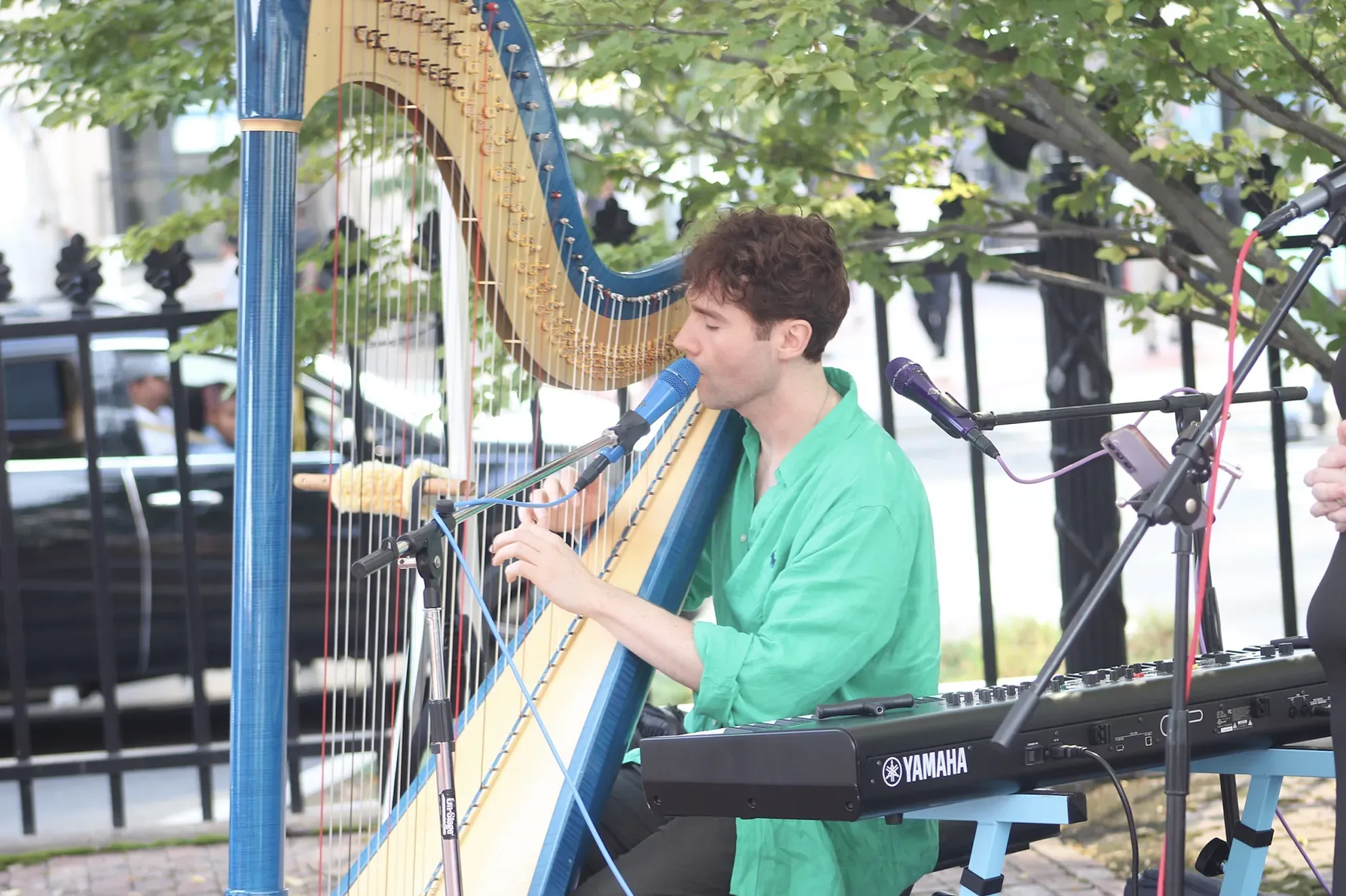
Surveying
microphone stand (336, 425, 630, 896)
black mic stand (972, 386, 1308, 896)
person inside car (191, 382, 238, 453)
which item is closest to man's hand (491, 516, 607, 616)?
microphone stand (336, 425, 630, 896)

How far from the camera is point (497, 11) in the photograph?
2.13 meters

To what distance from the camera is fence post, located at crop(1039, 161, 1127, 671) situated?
414cm

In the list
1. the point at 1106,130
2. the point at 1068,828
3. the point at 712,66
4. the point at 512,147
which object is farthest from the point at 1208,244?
the point at 512,147

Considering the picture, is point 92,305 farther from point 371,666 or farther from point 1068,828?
point 1068,828

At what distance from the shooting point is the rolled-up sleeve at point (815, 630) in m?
2.15

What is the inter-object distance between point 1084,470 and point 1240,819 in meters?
1.80

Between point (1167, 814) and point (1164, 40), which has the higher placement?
point (1164, 40)

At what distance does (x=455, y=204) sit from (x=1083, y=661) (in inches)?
104

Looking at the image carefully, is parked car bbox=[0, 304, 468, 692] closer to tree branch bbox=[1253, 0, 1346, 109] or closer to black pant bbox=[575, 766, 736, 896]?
black pant bbox=[575, 766, 736, 896]

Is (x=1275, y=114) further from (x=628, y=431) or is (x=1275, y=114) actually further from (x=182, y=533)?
(x=182, y=533)

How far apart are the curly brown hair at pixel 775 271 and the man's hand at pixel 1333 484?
86 centimetres

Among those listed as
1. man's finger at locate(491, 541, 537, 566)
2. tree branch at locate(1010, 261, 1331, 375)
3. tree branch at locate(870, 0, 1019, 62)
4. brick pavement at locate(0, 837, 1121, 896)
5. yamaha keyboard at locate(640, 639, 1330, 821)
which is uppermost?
tree branch at locate(870, 0, 1019, 62)

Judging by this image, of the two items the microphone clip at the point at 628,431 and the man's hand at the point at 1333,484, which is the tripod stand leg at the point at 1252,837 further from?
the microphone clip at the point at 628,431

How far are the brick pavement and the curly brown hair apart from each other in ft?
5.44
